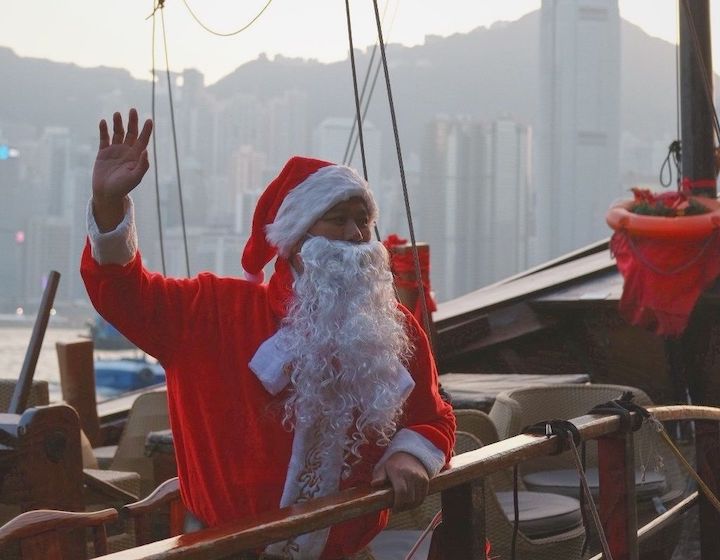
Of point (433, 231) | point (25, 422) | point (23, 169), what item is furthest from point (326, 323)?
point (23, 169)

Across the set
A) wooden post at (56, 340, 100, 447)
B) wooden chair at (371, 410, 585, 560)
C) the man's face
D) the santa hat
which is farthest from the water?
the man's face

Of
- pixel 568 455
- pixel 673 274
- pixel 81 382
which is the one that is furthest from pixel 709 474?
pixel 81 382

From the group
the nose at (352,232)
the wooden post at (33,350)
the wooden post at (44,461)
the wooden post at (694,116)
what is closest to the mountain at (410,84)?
the wooden post at (694,116)

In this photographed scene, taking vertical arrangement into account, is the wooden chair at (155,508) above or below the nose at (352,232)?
below

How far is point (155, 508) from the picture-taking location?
242 centimetres

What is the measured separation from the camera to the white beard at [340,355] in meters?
1.86

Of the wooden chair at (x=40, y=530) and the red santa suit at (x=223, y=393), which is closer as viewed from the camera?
the red santa suit at (x=223, y=393)

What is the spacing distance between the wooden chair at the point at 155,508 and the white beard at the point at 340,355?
64 centimetres

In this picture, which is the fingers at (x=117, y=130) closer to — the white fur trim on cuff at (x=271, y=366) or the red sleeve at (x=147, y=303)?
the red sleeve at (x=147, y=303)

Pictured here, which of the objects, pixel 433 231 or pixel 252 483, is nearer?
pixel 252 483

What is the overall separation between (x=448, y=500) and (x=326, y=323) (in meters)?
0.38

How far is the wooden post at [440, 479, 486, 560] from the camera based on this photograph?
1913 millimetres

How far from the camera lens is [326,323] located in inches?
74.1

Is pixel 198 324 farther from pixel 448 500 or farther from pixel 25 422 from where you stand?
pixel 25 422
